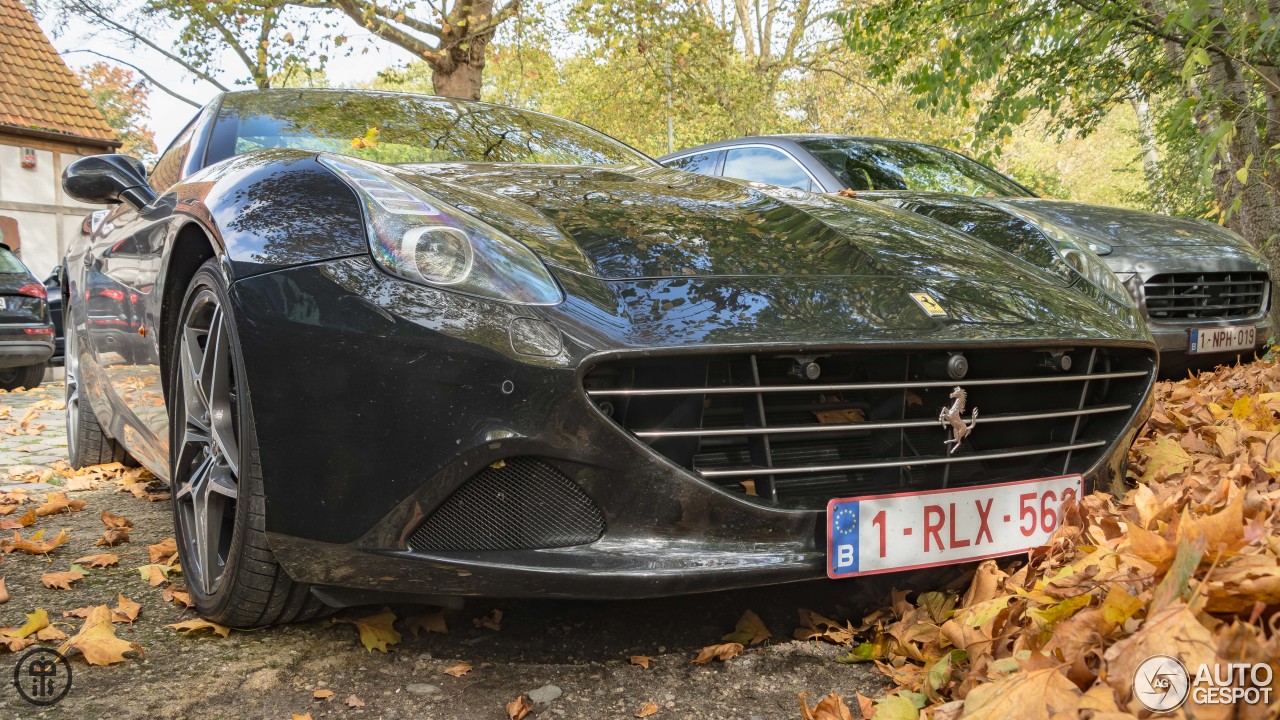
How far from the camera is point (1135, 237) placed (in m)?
4.94

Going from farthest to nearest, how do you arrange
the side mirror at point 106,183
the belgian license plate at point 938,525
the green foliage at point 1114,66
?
the green foliage at point 1114,66 → the side mirror at point 106,183 → the belgian license plate at point 938,525

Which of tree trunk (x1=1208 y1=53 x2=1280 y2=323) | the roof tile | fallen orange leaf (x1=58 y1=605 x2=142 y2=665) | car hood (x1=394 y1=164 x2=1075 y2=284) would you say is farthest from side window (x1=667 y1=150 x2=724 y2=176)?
the roof tile

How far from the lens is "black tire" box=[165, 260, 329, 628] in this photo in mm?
1967

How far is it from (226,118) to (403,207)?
1426mm

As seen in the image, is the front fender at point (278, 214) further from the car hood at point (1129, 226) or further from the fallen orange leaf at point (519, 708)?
the car hood at point (1129, 226)

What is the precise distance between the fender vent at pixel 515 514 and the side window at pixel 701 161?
4.44m

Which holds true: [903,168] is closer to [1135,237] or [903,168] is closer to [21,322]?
[1135,237]

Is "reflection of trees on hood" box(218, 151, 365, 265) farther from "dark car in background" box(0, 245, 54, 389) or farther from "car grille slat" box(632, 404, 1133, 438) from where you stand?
"dark car in background" box(0, 245, 54, 389)

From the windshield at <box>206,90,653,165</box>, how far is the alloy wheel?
0.82m

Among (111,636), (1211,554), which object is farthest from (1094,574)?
(111,636)

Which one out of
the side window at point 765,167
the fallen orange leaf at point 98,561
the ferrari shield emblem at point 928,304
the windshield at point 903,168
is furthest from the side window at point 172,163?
the windshield at point 903,168

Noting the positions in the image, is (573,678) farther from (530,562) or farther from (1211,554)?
(1211,554)

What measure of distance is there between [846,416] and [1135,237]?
12.0ft

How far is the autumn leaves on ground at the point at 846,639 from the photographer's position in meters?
1.42
